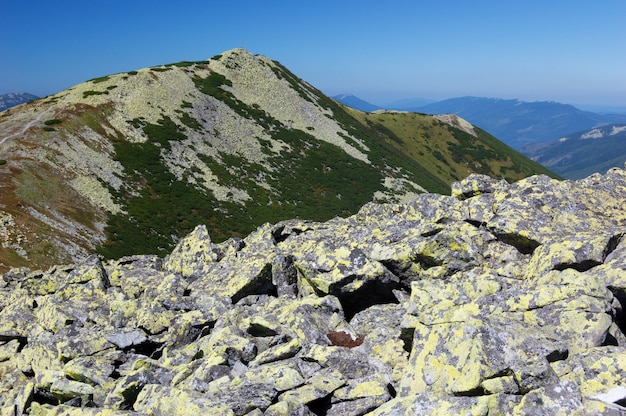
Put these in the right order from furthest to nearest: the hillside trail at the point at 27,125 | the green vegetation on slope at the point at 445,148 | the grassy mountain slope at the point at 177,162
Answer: the green vegetation on slope at the point at 445,148 < the hillside trail at the point at 27,125 < the grassy mountain slope at the point at 177,162

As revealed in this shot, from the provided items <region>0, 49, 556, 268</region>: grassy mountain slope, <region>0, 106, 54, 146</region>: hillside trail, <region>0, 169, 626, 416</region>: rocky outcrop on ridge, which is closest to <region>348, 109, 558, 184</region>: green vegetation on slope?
<region>0, 49, 556, 268</region>: grassy mountain slope

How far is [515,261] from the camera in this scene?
1856 centimetres

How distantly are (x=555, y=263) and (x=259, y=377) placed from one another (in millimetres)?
11278

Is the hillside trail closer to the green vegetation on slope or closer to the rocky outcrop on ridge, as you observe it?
the rocky outcrop on ridge

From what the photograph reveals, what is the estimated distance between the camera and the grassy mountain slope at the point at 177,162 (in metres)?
57.2

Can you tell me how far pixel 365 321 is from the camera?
17922 mm

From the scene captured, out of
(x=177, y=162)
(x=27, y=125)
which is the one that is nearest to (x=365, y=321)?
(x=177, y=162)

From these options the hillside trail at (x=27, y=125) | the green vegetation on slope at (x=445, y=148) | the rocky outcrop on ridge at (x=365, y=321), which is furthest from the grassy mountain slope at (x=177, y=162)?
the rocky outcrop on ridge at (x=365, y=321)

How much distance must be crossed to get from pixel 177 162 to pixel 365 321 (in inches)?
2847

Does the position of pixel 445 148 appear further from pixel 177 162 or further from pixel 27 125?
pixel 27 125

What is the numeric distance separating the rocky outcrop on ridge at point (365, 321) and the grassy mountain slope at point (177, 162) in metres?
30.0

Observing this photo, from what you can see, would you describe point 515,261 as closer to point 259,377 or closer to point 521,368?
point 521,368

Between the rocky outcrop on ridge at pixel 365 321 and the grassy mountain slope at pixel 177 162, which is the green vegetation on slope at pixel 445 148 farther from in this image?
the rocky outcrop on ridge at pixel 365 321

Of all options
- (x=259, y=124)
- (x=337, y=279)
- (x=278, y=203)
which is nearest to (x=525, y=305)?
(x=337, y=279)
